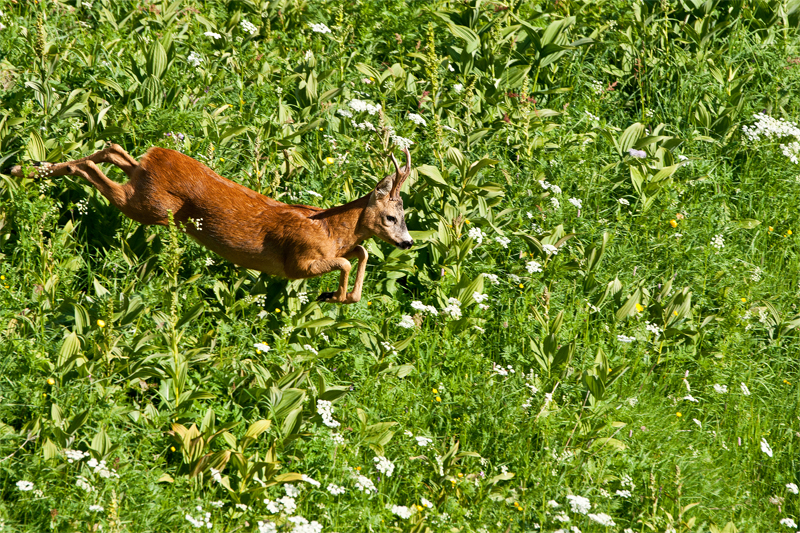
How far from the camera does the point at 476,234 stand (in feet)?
20.7

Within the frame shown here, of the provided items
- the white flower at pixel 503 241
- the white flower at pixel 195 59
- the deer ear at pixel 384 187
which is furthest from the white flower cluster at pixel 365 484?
the white flower at pixel 195 59

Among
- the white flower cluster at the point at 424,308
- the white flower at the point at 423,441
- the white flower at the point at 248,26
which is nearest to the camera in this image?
the white flower at the point at 423,441

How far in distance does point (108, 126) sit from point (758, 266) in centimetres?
547

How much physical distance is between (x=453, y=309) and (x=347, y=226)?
3.18 feet

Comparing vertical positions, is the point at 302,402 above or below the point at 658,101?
below

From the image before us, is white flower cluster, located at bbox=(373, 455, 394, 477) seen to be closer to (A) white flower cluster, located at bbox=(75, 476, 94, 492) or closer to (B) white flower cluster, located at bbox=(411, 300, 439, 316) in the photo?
(B) white flower cluster, located at bbox=(411, 300, 439, 316)

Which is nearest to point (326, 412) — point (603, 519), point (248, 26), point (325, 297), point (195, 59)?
point (325, 297)

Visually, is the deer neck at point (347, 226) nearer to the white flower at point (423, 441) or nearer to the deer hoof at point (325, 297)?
the deer hoof at point (325, 297)

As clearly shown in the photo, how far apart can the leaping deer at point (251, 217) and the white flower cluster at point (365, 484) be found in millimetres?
1215

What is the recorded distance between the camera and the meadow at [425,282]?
4.69 metres

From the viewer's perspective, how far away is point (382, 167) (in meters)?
6.71

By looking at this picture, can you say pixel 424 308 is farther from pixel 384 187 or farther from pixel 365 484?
pixel 365 484

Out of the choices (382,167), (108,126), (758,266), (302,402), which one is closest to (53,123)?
(108,126)

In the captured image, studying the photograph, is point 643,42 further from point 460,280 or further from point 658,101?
point 460,280
